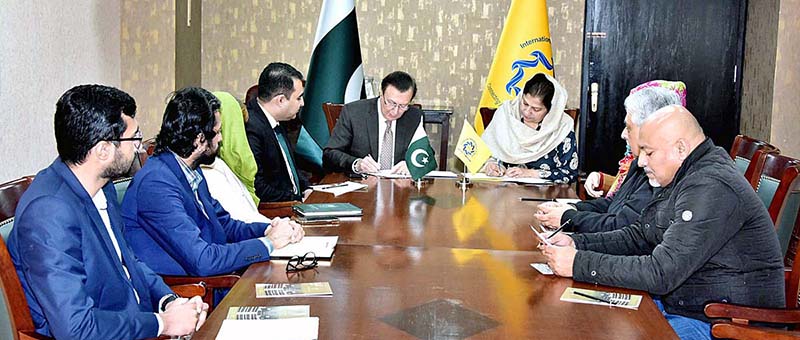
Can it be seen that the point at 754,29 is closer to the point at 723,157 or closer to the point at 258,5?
the point at 258,5

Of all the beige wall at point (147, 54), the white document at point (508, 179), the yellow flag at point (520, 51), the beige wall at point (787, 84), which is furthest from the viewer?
the yellow flag at point (520, 51)

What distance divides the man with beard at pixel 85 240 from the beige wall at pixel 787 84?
442cm

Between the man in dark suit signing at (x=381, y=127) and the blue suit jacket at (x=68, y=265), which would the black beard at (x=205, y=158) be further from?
the man in dark suit signing at (x=381, y=127)

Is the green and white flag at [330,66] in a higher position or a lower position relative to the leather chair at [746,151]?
higher

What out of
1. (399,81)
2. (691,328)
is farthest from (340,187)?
(691,328)

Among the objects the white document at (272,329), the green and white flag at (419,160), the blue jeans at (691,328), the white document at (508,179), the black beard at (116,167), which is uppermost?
the black beard at (116,167)

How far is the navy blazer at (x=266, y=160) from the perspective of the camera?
4254mm

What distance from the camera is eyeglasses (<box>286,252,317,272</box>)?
2514mm

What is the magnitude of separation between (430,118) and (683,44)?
2.05 m

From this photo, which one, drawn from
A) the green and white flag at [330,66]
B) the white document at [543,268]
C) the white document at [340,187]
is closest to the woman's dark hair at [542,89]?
the white document at [340,187]

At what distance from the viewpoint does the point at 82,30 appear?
16.2 feet

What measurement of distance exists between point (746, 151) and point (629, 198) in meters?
0.91

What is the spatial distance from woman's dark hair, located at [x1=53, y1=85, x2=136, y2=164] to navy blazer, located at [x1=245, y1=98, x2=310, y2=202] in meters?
2.04

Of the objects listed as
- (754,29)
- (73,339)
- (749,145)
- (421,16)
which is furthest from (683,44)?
(73,339)
